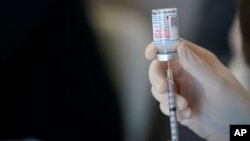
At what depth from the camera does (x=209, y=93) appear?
107 cm

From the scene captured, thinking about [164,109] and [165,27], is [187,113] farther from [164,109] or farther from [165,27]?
[165,27]

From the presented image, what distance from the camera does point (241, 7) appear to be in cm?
111

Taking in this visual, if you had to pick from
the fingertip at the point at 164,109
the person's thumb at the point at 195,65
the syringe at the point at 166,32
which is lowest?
the fingertip at the point at 164,109

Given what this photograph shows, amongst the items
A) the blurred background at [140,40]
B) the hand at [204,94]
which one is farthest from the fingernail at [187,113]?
the blurred background at [140,40]

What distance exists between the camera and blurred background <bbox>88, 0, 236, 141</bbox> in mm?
1108

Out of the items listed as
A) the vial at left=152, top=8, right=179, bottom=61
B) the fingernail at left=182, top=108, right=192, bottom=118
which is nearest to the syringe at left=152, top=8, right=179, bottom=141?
the vial at left=152, top=8, right=179, bottom=61

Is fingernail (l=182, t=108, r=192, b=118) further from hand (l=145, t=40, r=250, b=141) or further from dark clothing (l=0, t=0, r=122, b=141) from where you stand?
dark clothing (l=0, t=0, r=122, b=141)

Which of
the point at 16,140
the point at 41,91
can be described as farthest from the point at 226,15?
the point at 16,140

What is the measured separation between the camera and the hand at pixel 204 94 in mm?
995

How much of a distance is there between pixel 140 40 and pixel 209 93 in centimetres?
25

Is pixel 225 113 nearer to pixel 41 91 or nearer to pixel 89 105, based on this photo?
pixel 89 105

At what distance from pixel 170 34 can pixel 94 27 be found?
12.2 inches

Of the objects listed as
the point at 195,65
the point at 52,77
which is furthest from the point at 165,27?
the point at 52,77

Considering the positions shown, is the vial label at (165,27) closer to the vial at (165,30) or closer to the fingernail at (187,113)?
the vial at (165,30)
